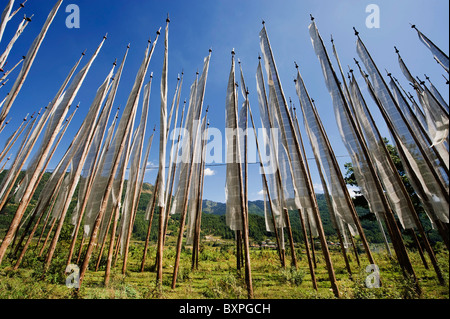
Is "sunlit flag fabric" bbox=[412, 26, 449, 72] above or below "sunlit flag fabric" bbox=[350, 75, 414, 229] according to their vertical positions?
above

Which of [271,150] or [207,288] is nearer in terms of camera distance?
[207,288]

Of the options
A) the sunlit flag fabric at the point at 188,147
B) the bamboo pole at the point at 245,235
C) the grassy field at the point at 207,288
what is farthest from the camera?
the sunlit flag fabric at the point at 188,147

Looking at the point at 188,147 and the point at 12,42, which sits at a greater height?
the point at 12,42

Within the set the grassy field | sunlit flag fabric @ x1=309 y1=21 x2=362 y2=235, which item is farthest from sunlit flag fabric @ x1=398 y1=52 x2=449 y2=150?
the grassy field

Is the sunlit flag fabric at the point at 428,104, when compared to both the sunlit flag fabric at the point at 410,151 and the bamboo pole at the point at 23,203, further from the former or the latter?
the bamboo pole at the point at 23,203

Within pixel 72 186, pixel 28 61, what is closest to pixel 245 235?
pixel 72 186

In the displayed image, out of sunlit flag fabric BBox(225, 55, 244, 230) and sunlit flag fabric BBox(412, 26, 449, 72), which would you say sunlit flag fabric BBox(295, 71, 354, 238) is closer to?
sunlit flag fabric BBox(225, 55, 244, 230)

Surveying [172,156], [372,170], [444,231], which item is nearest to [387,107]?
[372,170]

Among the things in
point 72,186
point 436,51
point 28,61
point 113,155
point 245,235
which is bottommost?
point 245,235

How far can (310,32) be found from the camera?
4.92 metres

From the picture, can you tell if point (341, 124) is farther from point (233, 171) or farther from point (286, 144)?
point (233, 171)

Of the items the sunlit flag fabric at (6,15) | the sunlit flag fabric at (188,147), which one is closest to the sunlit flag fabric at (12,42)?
the sunlit flag fabric at (6,15)

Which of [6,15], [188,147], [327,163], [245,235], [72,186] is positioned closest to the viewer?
[245,235]
